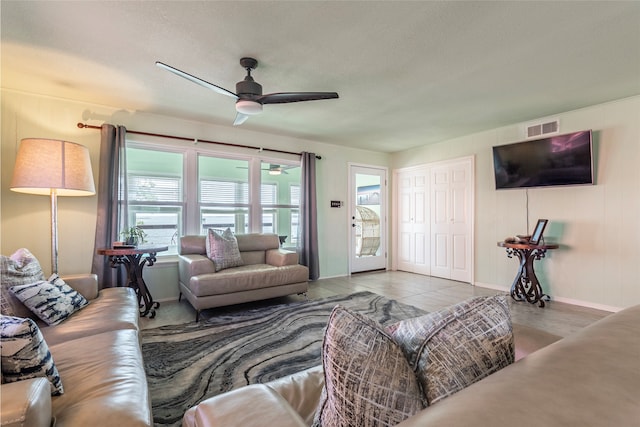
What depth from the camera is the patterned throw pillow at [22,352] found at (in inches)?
36.7

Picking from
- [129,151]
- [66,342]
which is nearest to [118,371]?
[66,342]

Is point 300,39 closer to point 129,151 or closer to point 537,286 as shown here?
point 129,151

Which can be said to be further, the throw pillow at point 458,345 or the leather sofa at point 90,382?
the leather sofa at point 90,382

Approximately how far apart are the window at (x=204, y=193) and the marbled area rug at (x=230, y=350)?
145cm

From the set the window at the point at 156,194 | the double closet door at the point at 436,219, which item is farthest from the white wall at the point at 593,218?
the window at the point at 156,194

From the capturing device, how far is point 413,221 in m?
5.70

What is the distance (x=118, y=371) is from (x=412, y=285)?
4.12 meters

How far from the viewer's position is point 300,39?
7.14ft

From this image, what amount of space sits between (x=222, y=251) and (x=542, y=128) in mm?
4388

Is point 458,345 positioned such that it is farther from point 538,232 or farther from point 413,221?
point 413,221

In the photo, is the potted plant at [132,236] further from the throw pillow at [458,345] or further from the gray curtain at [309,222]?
the throw pillow at [458,345]

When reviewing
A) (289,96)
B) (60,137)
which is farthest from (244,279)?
(60,137)

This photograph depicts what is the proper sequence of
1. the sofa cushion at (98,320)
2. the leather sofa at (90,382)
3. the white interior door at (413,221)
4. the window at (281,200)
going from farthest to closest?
1. the white interior door at (413,221)
2. the window at (281,200)
3. the sofa cushion at (98,320)
4. the leather sofa at (90,382)

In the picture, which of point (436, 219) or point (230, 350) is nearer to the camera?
point (230, 350)
